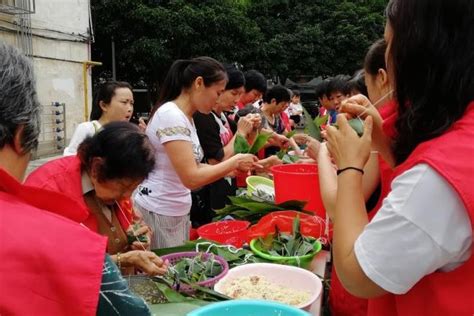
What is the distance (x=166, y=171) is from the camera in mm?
2525

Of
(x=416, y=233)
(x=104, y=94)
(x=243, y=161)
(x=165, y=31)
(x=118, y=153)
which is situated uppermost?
(x=165, y=31)

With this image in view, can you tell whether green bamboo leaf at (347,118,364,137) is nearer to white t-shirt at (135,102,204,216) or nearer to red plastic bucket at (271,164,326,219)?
red plastic bucket at (271,164,326,219)

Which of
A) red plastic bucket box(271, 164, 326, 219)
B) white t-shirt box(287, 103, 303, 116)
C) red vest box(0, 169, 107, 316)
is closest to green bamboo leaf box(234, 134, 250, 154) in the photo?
red plastic bucket box(271, 164, 326, 219)

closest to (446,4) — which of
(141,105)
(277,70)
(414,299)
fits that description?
(414,299)

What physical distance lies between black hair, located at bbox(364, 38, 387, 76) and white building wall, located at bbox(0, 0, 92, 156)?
8.82 m

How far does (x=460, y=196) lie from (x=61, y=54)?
35.0 ft

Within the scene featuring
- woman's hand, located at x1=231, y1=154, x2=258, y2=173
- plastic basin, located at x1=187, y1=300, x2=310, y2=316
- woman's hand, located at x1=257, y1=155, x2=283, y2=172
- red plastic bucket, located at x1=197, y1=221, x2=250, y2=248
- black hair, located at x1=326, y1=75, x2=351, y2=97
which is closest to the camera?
plastic basin, located at x1=187, y1=300, x2=310, y2=316

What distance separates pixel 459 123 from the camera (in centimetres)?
93

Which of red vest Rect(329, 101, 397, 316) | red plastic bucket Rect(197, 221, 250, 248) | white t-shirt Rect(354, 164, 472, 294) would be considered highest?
white t-shirt Rect(354, 164, 472, 294)

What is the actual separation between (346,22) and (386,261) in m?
19.1

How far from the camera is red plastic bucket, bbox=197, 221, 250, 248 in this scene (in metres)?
2.19

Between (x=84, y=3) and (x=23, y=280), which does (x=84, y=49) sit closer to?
(x=84, y=3)

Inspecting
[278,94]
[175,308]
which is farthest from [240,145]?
[278,94]

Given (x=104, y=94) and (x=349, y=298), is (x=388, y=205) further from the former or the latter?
(x=104, y=94)
